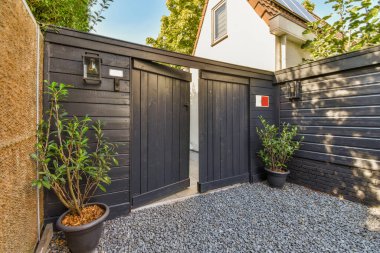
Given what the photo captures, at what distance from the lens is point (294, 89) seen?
10.2 feet

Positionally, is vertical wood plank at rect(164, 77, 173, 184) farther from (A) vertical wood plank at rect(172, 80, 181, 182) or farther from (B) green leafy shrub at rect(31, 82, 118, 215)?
(B) green leafy shrub at rect(31, 82, 118, 215)

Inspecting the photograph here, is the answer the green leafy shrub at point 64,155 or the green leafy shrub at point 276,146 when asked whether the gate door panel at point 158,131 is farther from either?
the green leafy shrub at point 276,146

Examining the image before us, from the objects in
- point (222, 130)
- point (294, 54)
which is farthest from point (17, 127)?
point (294, 54)

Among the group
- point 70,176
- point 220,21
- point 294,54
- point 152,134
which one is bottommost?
point 70,176

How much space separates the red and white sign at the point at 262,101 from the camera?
3.30 metres

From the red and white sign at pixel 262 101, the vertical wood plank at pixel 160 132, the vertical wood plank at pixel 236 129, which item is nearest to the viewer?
the vertical wood plank at pixel 160 132

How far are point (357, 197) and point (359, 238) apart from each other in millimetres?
1001

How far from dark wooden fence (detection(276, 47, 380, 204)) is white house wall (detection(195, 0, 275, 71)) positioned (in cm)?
82

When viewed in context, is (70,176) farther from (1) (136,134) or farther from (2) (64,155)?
(1) (136,134)

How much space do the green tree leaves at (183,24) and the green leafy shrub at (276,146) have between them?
5.19 metres

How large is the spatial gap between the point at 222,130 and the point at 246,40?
2554 mm

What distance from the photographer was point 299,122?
3125 mm

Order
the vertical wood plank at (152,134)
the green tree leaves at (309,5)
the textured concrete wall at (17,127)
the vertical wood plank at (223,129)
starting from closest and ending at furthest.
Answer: the textured concrete wall at (17,127)
the vertical wood plank at (152,134)
the vertical wood plank at (223,129)
the green tree leaves at (309,5)

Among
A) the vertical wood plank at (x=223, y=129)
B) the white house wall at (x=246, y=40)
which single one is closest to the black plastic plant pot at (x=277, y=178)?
the vertical wood plank at (x=223, y=129)
